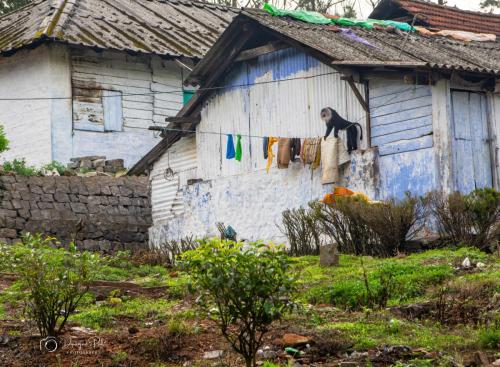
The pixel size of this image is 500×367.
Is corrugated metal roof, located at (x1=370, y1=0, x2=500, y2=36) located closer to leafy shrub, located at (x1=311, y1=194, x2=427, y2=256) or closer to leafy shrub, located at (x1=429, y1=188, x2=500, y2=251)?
leafy shrub, located at (x1=311, y1=194, x2=427, y2=256)

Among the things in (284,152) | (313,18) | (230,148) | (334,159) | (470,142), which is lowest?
(334,159)

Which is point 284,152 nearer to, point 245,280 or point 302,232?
point 302,232

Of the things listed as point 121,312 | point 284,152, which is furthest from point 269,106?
point 121,312

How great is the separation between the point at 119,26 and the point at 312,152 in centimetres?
962

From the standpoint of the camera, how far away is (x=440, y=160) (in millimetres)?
15516

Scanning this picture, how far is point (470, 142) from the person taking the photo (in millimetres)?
16203

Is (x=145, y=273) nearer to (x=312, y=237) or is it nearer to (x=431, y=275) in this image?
(x=312, y=237)

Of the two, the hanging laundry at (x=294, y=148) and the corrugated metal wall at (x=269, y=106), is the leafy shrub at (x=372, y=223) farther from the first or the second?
the hanging laundry at (x=294, y=148)

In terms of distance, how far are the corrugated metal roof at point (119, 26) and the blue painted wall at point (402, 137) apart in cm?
893

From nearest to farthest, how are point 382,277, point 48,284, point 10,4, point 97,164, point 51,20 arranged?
1. point 48,284
2. point 382,277
3. point 97,164
4. point 51,20
5. point 10,4

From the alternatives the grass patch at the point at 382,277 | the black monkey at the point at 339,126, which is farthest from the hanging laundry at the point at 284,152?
the grass patch at the point at 382,277

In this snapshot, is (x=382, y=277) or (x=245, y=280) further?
(x=382, y=277)

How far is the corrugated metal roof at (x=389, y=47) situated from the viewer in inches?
642

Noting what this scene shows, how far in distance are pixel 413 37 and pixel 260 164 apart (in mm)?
3740
